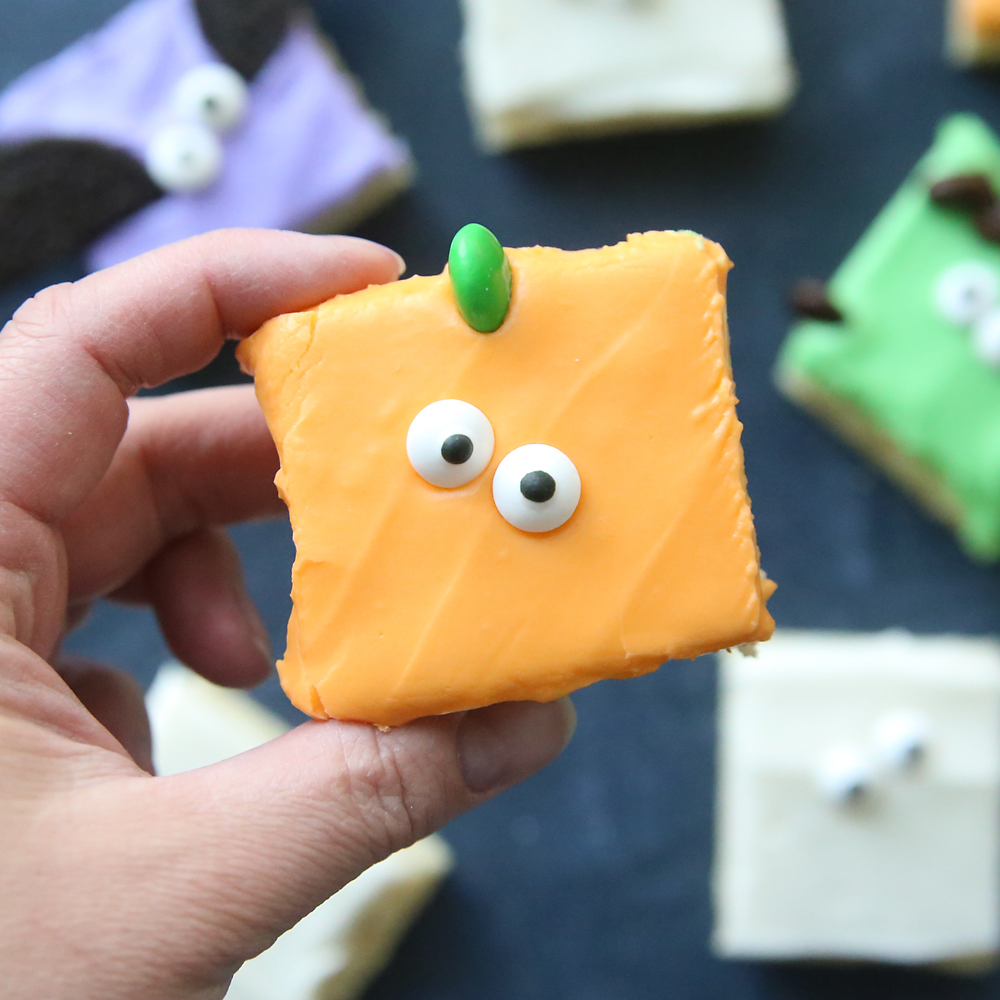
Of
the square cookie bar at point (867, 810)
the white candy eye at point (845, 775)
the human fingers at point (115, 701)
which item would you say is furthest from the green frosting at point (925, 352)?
the human fingers at point (115, 701)

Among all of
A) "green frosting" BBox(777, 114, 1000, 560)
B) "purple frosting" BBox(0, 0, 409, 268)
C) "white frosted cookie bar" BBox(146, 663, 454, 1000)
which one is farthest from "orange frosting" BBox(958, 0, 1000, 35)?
"white frosted cookie bar" BBox(146, 663, 454, 1000)

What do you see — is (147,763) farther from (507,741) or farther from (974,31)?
(974,31)

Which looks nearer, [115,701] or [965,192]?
[115,701]

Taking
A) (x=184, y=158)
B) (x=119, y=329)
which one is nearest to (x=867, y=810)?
(x=119, y=329)

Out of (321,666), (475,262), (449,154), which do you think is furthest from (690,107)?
(321,666)

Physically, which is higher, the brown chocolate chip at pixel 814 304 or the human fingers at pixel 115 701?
the human fingers at pixel 115 701

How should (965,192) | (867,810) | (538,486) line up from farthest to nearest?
(965,192), (867,810), (538,486)

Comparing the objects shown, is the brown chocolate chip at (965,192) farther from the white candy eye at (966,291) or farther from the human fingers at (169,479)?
the human fingers at (169,479)
